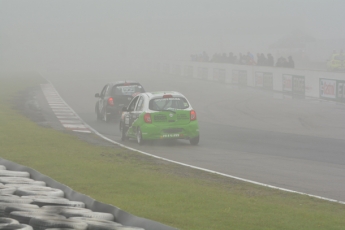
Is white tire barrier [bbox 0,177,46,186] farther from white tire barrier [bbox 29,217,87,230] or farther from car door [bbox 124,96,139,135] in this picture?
car door [bbox 124,96,139,135]

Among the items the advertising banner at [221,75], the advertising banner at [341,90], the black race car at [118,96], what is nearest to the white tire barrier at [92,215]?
the black race car at [118,96]

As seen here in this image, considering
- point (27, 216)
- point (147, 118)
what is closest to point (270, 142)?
point (147, 118)

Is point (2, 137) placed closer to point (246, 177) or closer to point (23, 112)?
point (246, 177)

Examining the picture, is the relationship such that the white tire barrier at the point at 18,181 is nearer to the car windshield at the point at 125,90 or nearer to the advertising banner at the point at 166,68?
the car windshield at the point at 125,90

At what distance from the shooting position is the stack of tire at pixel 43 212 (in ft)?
19.5

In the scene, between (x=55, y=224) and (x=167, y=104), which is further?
(x=167, y=104)

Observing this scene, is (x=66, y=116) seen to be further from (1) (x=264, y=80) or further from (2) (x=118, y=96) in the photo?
(1) (x=264, y=80)

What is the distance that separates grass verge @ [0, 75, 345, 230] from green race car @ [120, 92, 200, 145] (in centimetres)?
166

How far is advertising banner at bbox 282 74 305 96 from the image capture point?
3259 centimetres

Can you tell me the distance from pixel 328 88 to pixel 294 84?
465cm

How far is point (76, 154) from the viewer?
43.2ft

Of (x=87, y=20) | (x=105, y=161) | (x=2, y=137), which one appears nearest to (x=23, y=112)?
(x=2, y=137)

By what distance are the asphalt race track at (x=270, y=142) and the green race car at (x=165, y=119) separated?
303 mm

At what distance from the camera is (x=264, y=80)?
1519 inches
